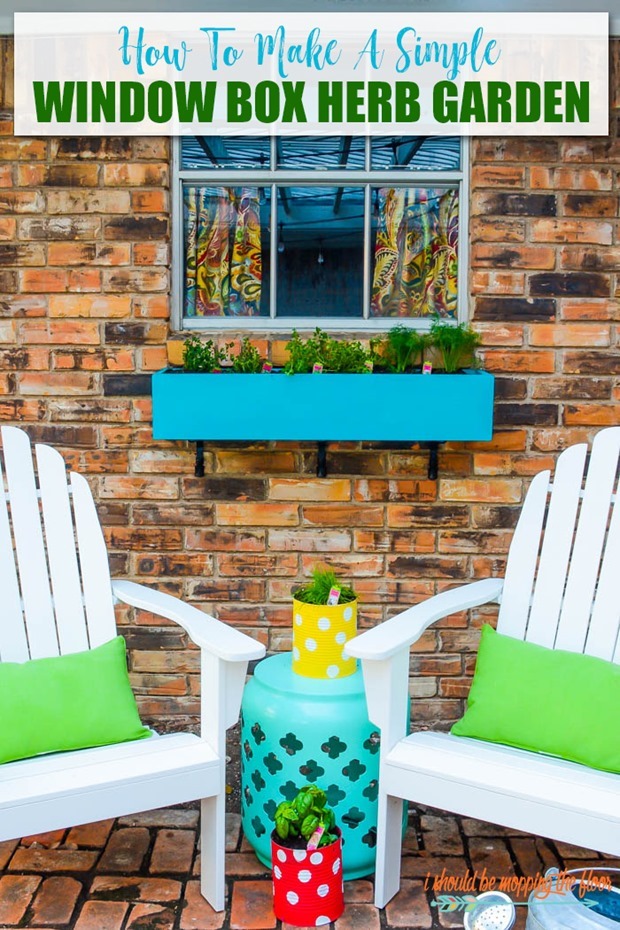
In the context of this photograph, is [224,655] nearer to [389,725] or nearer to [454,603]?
[389,725]

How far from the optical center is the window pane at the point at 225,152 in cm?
317

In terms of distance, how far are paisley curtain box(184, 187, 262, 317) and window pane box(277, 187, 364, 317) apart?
0.30 feet

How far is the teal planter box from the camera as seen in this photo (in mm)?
2906

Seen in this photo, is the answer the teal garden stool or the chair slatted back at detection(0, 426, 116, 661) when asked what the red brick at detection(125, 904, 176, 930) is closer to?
the teal garden stool

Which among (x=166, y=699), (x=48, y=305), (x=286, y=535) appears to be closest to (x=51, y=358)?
(x=48, y=305)

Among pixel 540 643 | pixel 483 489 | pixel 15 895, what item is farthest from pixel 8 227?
pixel 540 643

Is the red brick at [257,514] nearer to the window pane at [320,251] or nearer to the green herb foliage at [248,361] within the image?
the green herb foliage at [248,361]

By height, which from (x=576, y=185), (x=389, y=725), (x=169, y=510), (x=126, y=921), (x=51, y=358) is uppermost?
(x=576, y=185)

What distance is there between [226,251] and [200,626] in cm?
135

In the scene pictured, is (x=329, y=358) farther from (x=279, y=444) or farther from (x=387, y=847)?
(x=387, y=847)

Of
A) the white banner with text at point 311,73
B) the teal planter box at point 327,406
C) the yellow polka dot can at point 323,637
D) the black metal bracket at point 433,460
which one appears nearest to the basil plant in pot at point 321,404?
the teal planter box at point 327,406

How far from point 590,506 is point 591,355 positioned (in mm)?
667

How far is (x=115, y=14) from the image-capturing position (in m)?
3.02

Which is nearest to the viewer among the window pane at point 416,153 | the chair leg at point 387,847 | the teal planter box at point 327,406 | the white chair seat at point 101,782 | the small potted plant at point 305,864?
the white chair seat at point 101,782
